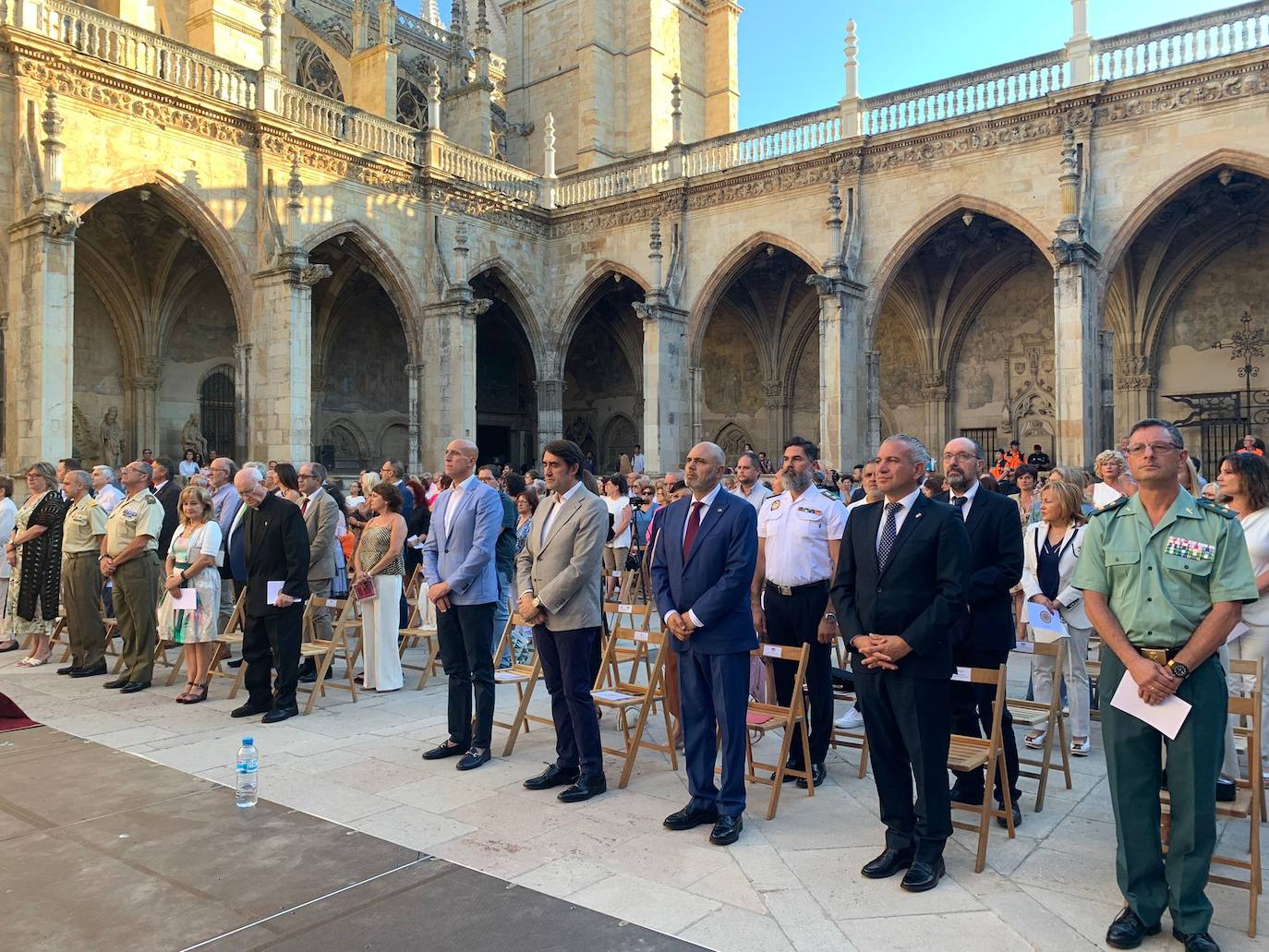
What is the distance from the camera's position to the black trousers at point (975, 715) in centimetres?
439

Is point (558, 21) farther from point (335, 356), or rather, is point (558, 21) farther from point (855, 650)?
point (855, 650)

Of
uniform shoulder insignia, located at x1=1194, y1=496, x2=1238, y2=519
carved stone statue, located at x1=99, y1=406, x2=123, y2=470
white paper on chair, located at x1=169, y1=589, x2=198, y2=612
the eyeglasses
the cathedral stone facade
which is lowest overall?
white paper on chair, located at x1=169, y1=589, x2=198, y2=612

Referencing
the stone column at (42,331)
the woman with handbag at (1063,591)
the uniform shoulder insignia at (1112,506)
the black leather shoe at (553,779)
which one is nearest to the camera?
the uniform shoulder insignia at (1112,506)

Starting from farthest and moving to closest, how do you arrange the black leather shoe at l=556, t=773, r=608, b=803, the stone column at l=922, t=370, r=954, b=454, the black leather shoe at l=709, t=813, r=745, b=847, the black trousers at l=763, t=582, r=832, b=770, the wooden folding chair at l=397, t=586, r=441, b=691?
the stone column at l=922, t=370, r=954, b=454
the wooden folding chair at l=397, t=586, r=441, b=691
the black trousers at l=763, t=582, r=832, b=770
the black leather shoe at l=556, t=773, r=608, b=803
the black leather shoe at l=709, t=813, r=745, b=847

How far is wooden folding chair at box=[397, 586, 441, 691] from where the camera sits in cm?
745

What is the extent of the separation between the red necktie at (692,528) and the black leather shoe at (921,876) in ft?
5.36

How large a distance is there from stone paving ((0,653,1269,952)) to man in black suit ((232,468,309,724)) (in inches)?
14.6

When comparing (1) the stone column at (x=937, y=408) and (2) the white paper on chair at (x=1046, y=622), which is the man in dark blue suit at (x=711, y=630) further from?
(1) the stone column at (x=937, y=408)

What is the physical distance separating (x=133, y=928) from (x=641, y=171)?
65.2 feet

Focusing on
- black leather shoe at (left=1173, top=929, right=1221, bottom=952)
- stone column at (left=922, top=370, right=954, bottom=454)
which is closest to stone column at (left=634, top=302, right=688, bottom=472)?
stone column at (left=922, top=370, right=954, bottom=454)

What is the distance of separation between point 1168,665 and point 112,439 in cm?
2043

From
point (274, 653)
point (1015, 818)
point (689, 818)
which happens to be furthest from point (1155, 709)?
point (274, 653)

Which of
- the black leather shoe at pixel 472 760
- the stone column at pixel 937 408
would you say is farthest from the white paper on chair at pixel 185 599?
the stone column at pixel 937 408

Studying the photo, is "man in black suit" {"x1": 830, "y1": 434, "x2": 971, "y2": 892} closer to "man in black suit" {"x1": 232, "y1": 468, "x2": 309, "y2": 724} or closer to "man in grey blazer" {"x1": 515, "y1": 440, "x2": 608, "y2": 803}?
"man in grey blazer" {"x1": 515, "y1": 440, "x2": 608, "y2": 803}
